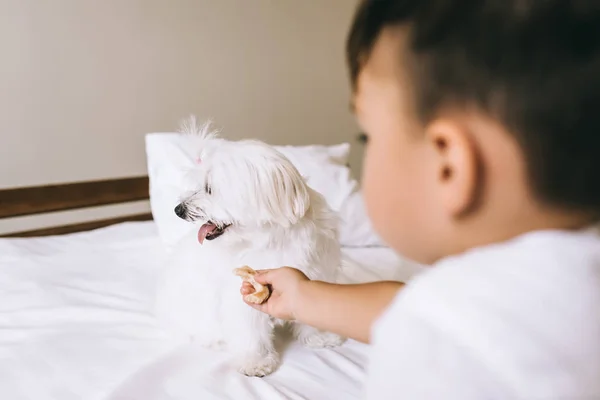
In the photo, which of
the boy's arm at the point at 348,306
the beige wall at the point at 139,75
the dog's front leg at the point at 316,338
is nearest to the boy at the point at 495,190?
the boy's arm at the point at 348,306

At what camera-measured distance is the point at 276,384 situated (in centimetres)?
90

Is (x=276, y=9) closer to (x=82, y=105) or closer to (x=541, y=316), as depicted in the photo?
(x=82, y=105)

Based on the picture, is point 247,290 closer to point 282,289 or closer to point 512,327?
point 282,289

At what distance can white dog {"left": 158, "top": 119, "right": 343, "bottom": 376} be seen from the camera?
94cm

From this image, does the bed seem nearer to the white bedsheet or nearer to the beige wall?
the white bedsheet

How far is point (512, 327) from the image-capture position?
0.33 metres

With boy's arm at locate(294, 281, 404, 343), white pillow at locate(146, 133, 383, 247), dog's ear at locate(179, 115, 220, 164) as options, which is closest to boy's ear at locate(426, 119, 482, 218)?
boy's arm at locate(294, 281, 404, 343)

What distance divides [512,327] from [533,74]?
167mm

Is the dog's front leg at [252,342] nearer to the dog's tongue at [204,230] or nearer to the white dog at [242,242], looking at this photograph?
the white dog at [242,242]

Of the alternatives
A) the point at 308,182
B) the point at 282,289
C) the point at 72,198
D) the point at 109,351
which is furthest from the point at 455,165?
the point at 72,198

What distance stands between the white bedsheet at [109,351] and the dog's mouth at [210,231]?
0.76 feet

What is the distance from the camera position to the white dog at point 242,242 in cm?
94

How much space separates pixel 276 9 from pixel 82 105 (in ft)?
2.89

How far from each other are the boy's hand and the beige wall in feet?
3.80
